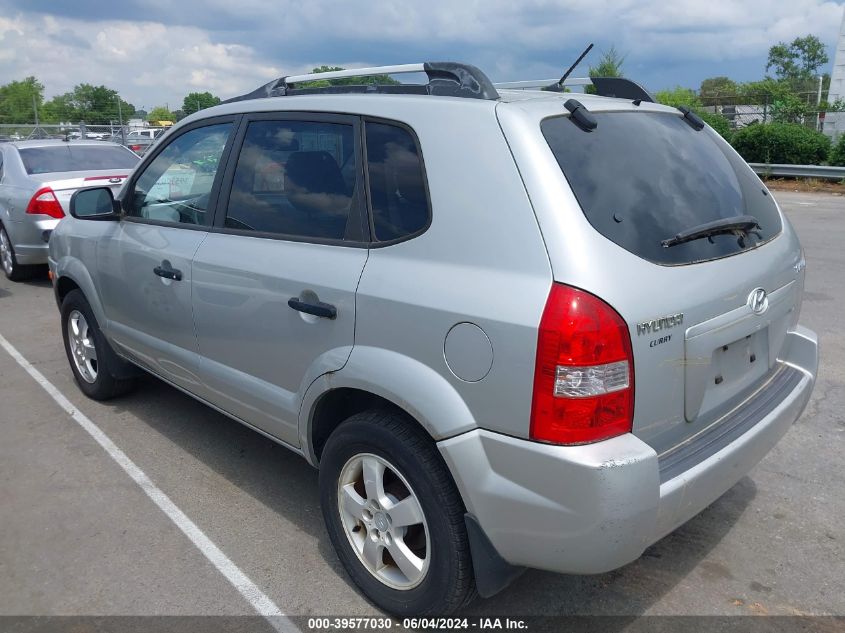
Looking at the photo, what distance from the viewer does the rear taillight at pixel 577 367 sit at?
216cm

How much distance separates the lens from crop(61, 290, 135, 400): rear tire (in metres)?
4.85

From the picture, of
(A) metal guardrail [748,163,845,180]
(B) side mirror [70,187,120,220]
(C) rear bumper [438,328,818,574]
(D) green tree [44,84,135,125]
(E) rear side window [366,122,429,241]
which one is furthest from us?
(D) green tree [44,84,135,125]

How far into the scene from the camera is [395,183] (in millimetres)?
2719

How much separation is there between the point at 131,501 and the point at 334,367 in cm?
171

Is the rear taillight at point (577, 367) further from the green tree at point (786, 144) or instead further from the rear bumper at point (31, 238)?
the green tree at point (786, 144)

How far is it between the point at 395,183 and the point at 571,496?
50.7 inches

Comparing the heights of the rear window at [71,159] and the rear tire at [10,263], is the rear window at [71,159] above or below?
above

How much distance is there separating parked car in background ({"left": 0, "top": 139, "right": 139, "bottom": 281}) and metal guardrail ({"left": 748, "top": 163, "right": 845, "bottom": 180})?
16.1 meters

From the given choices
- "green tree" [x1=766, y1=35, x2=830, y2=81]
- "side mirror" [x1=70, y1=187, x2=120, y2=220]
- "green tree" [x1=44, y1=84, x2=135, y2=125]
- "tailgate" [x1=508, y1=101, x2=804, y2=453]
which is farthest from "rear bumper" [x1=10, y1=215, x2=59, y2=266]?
"green tree" [x1=766, y1=35, x2=830, y2=81]

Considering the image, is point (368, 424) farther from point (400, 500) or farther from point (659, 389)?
point (659, 389)

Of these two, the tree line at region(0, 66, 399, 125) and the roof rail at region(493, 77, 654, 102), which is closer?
the roof rail at region(493, 77, 654, 102)

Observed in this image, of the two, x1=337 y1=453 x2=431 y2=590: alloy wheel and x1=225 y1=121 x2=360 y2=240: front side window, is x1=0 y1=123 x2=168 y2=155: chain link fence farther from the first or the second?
x1=337 y1=453 x2=431 y2=590: alloy wheel

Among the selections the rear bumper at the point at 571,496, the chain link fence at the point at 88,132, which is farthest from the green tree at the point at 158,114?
the rear bumper at the point at 571,496

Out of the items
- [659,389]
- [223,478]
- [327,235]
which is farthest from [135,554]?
[659,389]
